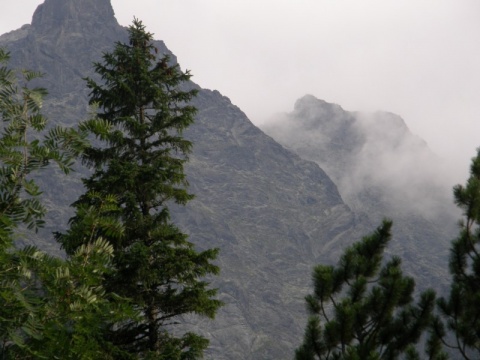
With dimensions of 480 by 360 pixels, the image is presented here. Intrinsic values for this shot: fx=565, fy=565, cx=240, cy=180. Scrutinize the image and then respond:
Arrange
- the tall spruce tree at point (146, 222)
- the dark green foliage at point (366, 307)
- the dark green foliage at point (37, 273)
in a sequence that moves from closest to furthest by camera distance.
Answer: the dark green foliage at point (37, 273), the dark green foliage at point (366, 307), the tall spruce tree at point (146, 222)

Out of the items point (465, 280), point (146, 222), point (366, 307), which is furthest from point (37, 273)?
point (146, 222)

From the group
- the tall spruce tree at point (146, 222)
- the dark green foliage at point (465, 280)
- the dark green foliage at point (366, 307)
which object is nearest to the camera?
the dark green foliage at point (366, 307)

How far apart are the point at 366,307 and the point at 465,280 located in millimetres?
2215

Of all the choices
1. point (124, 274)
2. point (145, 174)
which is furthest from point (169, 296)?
point (145, 174)

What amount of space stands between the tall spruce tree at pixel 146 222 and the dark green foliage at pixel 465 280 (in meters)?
5.83

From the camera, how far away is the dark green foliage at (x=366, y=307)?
9164 mm

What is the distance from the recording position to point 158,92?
16594mm

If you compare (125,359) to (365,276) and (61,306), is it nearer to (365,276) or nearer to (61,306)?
(365,276)

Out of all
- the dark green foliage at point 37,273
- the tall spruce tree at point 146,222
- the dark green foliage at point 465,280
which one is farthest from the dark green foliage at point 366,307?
the dark green foliage at point 37,273

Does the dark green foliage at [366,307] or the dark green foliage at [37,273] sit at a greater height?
the dark green foliage at [366,307]

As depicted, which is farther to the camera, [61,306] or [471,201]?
[471,201]

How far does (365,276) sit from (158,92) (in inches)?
358

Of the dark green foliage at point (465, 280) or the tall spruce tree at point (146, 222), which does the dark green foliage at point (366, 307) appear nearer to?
the dark green foliage at point (465, 280)

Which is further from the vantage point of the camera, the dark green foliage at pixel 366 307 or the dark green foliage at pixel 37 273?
the dark green foliage at pixel 366 307
